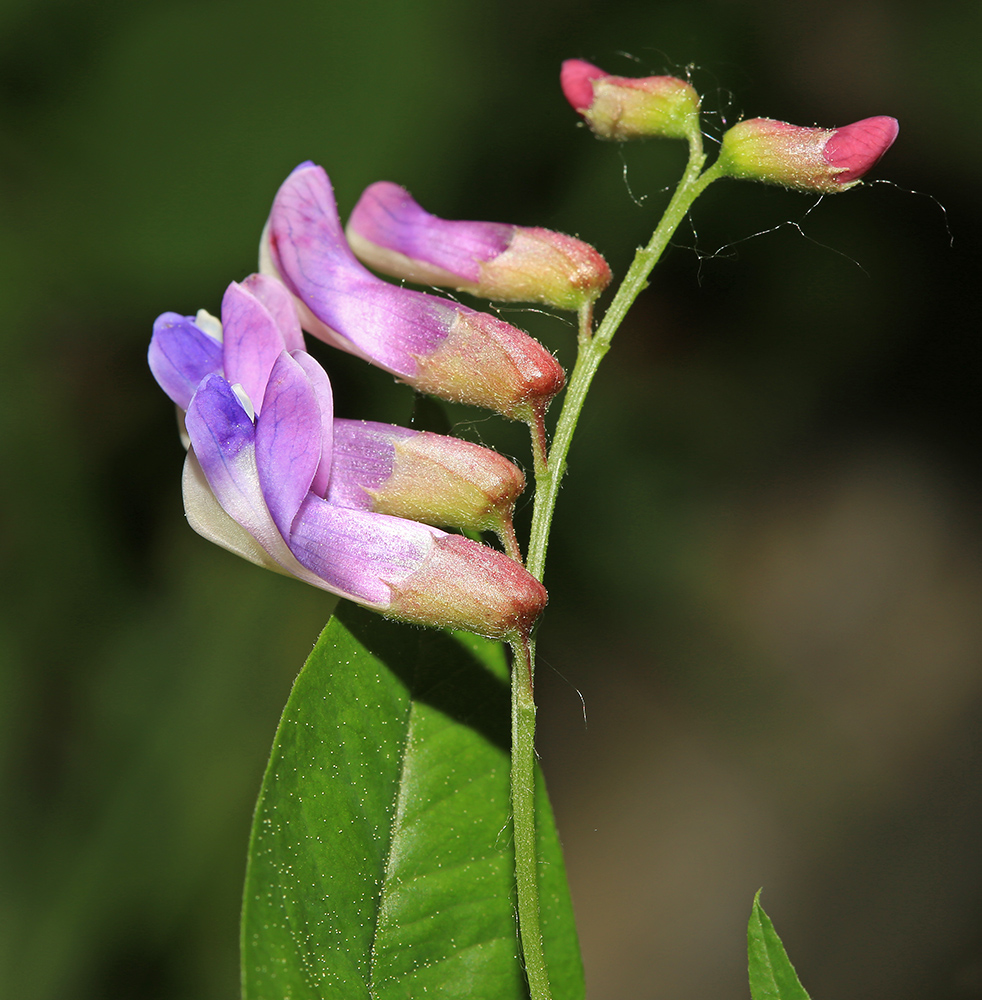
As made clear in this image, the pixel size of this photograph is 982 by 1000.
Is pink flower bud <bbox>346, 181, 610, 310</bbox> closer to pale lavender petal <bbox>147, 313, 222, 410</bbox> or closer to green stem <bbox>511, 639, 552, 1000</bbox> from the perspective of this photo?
pale lavender petal <bbox>147, 313, 222, 410</bbox>

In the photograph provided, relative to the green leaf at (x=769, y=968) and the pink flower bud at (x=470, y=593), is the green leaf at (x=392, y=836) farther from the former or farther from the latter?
the green leaf at (x=769, y=968)

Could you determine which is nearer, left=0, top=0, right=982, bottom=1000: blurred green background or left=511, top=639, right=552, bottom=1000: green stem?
left=511, top=639, right=552, bottom=1000: green stem

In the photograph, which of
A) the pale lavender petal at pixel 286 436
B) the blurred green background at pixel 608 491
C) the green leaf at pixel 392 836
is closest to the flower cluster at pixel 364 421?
the pale lavender petal at pixel 286 436

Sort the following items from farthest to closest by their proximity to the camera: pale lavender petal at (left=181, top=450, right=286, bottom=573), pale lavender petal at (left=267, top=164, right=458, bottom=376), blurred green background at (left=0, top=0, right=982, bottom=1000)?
blurred green background at (left=0, top=0, right=982, bottom=1000) → pale lavender petal at (left=267, top=164, right=458, bottom=376) → pale lavender petal at (left=181, top=450, right=286, bottom=573)

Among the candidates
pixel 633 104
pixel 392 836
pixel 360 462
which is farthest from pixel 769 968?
pixel 633 104

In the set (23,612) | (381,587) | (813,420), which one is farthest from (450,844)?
(813,420)

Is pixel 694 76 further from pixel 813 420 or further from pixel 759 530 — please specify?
pixel 759 530

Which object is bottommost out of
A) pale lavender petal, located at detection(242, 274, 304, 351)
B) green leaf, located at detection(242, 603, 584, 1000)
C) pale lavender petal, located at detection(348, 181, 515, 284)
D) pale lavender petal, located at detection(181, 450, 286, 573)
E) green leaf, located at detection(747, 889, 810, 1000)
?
green leaf, located at detection(242, 603, 584, 1000)

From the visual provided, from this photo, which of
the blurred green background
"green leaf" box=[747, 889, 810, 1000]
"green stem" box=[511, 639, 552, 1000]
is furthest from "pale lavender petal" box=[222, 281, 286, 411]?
the blurred green background
